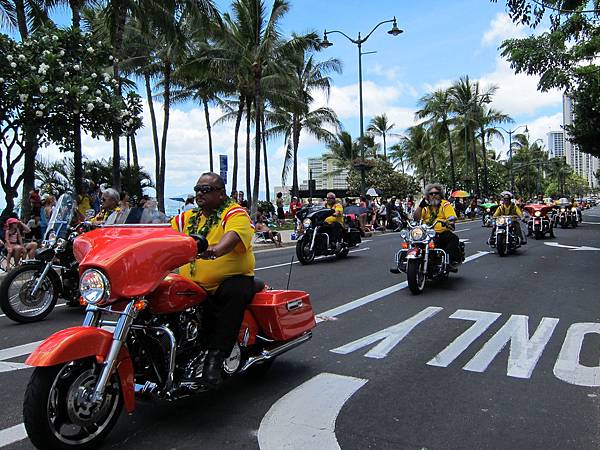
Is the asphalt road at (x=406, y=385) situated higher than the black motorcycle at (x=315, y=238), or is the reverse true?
the black motorcycle at (x=315, y=238)

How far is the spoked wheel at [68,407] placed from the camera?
304cm

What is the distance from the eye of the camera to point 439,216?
9852 mm

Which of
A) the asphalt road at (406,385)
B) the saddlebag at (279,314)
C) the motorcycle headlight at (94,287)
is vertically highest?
the motorcycle headlight at (94,287)

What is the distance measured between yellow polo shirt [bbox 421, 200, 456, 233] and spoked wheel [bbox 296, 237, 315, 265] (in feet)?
11.9

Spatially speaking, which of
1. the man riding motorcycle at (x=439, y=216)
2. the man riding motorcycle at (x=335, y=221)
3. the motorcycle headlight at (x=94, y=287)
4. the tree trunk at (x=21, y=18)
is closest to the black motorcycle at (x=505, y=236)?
the man riding motorcycle at (x=335, y=221)

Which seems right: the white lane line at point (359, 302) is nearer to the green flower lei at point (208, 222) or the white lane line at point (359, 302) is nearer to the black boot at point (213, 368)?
the green flower lei at point (208, 222)

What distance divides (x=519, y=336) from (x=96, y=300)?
4.86 meters

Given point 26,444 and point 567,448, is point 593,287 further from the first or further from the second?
point 26,444

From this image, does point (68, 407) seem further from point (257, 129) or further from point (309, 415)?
point (257, 129)

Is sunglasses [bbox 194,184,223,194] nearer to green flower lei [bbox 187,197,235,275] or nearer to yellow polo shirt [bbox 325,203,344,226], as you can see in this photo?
green flower lei [bbox 187,197,235,275]

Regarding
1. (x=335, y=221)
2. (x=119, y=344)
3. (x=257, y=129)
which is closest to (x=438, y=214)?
(x=335, y=221)

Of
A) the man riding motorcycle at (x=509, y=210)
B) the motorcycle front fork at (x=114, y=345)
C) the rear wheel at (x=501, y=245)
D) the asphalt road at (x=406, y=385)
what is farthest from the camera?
the man riding motorcycle at (x=509, y=210)

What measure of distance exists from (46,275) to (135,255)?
15.5 ft

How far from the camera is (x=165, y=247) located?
3480mm
